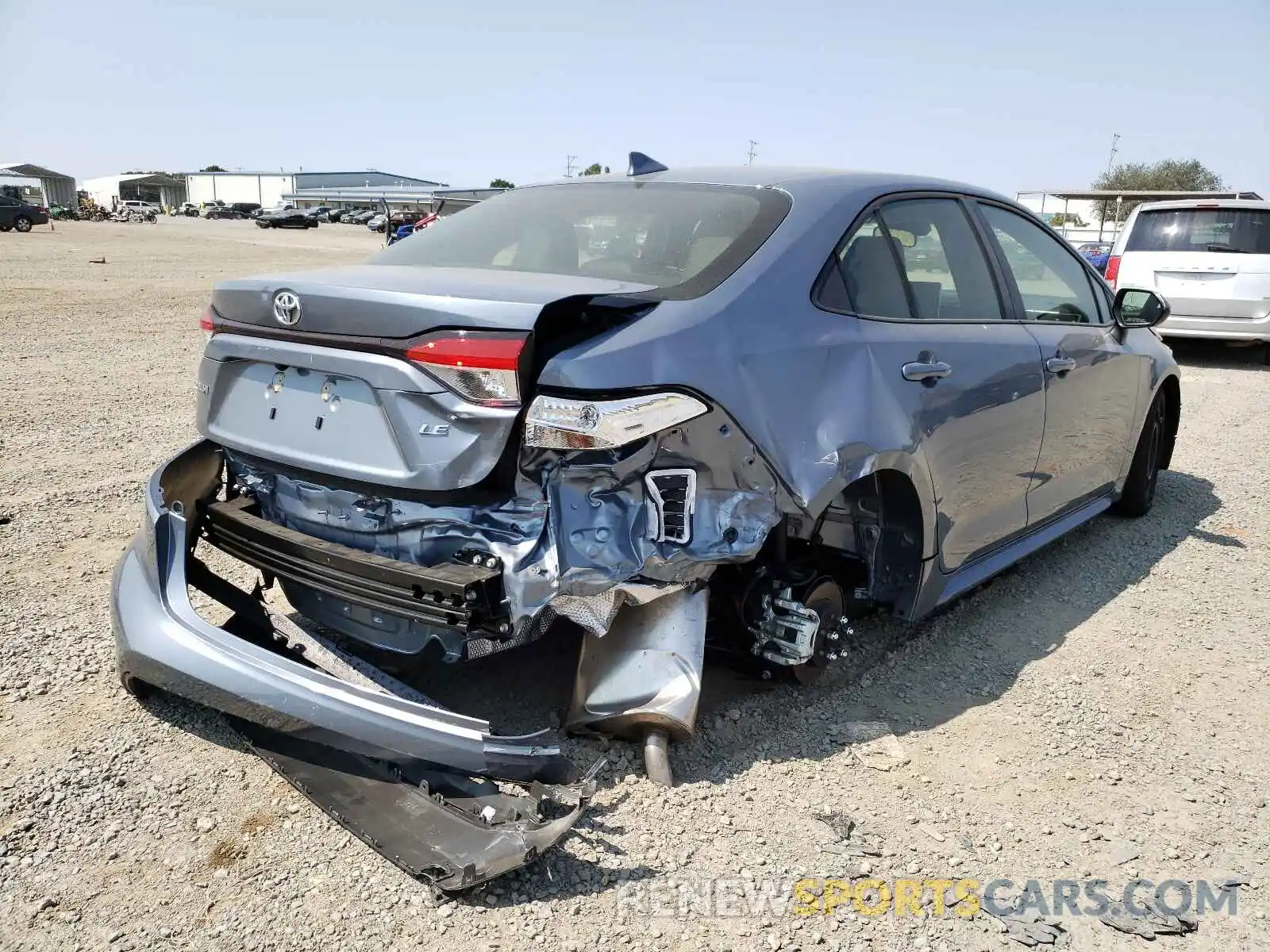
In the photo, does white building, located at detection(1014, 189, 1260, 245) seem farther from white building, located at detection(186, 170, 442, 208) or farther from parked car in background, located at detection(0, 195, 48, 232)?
white building, located at detection(186, 170, 442, 208)

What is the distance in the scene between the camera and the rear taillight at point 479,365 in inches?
94.2

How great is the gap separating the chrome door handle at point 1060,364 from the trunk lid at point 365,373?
82.0 inches

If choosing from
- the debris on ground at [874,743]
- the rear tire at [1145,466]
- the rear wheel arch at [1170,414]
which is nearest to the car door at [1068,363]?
the rear tire at [1145,466]

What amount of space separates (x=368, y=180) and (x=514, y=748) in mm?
121139

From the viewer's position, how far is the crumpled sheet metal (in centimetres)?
248

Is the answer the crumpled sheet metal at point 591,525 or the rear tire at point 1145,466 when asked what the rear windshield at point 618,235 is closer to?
the crumpled sheet metal at point 591,525

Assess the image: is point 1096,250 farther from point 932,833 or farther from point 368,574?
point 368,574

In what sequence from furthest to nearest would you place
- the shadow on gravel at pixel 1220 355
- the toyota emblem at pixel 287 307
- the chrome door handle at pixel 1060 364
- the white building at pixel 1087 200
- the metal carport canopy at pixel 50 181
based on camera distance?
1. the metal carport canopy at pixel 50 181
2. the white building at pixel 1087 200
3. the shadow on gravel at pixel 1220 355
4. the chrome door handle at pixel 1060 364
5. the toyota emblem at pixel 287 307

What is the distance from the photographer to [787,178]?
3.32 metres

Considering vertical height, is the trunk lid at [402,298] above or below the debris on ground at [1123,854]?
above

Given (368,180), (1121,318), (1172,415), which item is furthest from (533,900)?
(368,180)

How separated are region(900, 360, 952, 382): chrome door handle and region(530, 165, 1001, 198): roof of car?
636mm

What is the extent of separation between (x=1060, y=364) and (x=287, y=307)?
303 centimetres

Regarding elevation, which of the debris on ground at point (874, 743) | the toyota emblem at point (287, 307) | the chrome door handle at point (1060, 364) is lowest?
the debris on ground at point (874, 743)
